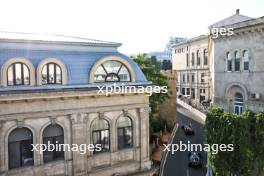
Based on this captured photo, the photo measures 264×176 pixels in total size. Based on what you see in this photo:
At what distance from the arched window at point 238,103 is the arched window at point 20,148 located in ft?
66.2

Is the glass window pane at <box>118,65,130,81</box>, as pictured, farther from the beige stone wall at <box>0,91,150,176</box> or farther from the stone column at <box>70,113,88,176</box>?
the stone column at <box>70,113,88,176</box>

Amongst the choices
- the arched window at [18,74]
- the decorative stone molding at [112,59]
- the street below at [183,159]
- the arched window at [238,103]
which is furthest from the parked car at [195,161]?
the arched window at [18,74]

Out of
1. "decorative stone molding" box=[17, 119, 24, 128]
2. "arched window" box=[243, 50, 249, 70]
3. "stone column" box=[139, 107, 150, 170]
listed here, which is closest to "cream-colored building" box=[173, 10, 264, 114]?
"arched window" box=[243, 50, 249, 70]

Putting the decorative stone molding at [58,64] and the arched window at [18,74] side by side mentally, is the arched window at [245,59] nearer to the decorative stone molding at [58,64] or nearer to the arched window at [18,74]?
the decorative stone molding at [58,64]

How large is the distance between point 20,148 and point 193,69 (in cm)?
5073

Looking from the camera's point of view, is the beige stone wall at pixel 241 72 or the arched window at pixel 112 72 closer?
the arched window at pixel 112 72

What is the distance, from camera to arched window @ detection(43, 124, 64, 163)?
51.6 ft

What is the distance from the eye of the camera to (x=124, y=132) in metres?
18.1

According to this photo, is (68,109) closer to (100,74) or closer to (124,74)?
(100,74)

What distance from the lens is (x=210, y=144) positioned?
71.3ft

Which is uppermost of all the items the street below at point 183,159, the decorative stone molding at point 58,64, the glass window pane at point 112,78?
the decorative stone molding at point 58,64

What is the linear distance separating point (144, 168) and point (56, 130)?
6.65 meters

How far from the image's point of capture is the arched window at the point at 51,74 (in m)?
15.4

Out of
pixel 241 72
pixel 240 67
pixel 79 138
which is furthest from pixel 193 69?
pixel 79 138
